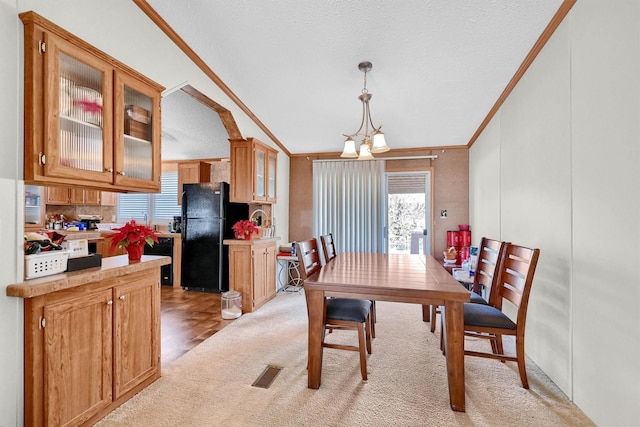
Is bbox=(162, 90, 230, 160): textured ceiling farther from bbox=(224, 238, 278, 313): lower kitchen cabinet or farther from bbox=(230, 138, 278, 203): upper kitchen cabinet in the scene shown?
bbox=(224, 238, 278, 313): lower kitchen cabinet

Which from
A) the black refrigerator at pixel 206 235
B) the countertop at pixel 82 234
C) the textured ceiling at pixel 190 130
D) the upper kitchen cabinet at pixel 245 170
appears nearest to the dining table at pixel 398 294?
the upper kitchen cabinet at pixel 245 170

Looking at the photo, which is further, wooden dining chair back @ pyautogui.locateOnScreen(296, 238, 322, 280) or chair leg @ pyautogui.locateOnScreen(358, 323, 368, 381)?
wooden dining chair back @ pyautogui.locateOnScreen(296, 238, 322, 280)

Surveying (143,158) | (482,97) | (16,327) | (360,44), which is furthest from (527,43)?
(16,327)

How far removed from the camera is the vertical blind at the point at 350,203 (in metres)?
4.71

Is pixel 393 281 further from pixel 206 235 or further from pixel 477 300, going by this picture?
pixel 206 235

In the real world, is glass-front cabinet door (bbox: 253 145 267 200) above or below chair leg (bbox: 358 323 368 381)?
above

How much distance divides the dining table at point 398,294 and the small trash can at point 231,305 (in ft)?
5.06

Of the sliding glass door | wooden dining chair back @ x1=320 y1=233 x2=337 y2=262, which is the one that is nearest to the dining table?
wooden dining chair back @ x1=320 y1=233 x2=337 y2=262

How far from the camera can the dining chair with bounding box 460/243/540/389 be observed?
1.85m

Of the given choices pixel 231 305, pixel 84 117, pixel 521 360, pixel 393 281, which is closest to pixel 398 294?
pixel 393 281

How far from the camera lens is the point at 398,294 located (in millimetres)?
1809

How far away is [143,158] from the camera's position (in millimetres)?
2088

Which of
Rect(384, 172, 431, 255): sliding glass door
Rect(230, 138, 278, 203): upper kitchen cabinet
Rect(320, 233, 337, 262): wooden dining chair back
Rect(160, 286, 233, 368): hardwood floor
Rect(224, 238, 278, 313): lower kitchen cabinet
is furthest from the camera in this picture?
Rect(384, 172, 431, 255): sliding glass door

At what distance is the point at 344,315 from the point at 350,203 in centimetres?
291
